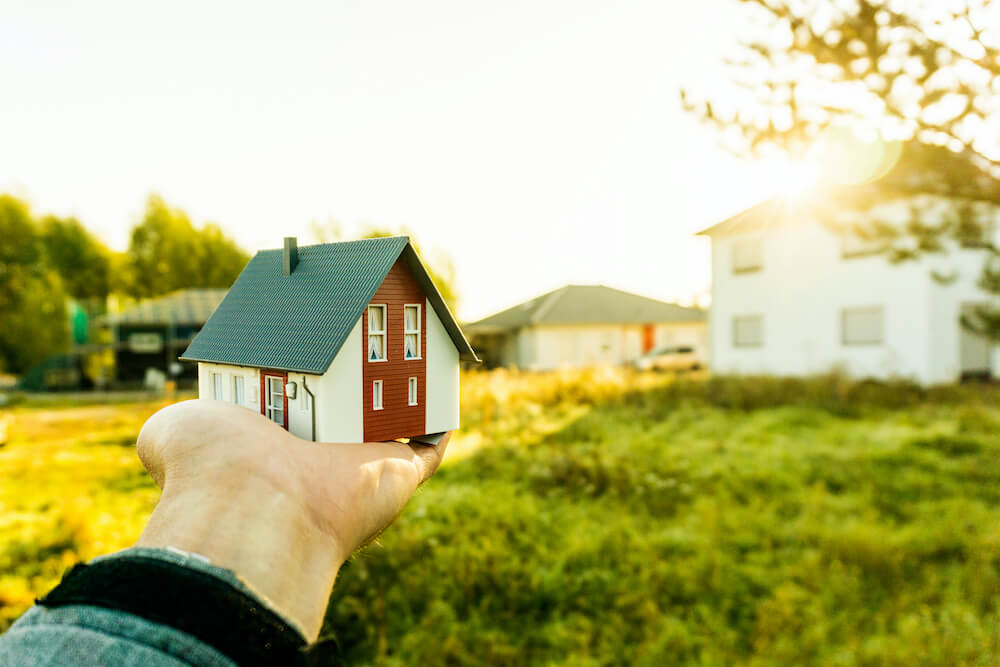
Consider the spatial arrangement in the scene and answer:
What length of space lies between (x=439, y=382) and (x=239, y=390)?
690 millimetres

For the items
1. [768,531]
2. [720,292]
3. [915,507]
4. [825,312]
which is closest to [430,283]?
[768,531]

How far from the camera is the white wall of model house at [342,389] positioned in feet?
6.60

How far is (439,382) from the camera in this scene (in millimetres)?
2330

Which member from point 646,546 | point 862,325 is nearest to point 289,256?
point 646,546

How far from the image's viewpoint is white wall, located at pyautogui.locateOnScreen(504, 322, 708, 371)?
114ft

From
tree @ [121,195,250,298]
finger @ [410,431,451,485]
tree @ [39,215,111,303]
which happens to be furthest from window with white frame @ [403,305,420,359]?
tree @ [39,215,111,303]

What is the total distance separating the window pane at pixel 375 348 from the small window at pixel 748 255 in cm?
2579

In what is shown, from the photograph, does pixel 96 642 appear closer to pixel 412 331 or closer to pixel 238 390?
pixel 238 390

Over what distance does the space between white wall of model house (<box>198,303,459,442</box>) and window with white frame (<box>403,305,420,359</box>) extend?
0.04 m

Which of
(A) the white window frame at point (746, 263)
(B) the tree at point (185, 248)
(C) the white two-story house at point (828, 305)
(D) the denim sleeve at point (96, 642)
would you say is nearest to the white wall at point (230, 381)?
(D) the denim sleeve at point (96, 642)

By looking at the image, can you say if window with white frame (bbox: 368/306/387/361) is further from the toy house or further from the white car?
the white car

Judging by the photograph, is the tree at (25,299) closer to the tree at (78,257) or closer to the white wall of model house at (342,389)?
the tree at (78,257)

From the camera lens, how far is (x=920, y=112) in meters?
6.51

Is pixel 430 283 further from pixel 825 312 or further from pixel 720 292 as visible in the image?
pixel 720 292
